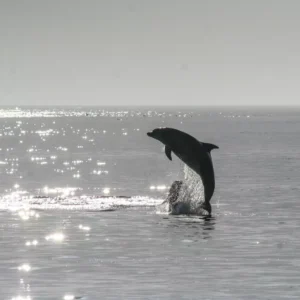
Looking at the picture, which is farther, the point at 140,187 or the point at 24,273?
the point at 140,187

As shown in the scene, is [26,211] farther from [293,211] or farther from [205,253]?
[205,253]

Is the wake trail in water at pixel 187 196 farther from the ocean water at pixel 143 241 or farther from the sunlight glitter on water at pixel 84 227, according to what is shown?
the sunlight glitter on water at pixel 84 227

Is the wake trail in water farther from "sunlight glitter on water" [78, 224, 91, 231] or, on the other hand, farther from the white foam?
"sunlight glitter on water" [78, 224, 91, 231]

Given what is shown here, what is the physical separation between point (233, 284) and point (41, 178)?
42.8 meters

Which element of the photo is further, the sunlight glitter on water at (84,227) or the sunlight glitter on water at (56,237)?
the sunlight glitter on water at (84,227)

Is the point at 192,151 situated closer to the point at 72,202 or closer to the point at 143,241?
the point at 143,241

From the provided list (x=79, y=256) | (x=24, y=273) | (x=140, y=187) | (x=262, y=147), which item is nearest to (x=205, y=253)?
(x=79, y=256)

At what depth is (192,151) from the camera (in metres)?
37.3

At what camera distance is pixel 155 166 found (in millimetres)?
81375

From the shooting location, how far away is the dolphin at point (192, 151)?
1451 inches

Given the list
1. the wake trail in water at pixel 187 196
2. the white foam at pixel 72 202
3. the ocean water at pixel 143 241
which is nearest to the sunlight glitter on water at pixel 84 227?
the ocean water at pixel 143 241

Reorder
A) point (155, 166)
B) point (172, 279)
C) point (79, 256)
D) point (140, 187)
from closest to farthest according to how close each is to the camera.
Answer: point (172, 279), point (79, 256), point (140, 187), point (155, 166)

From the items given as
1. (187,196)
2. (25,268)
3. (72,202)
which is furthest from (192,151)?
(72,202)

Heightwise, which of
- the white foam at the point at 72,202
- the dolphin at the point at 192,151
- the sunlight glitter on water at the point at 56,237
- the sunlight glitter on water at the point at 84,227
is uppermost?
the dolphin at the point at 192,151
